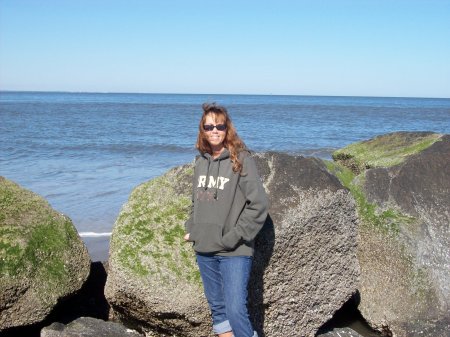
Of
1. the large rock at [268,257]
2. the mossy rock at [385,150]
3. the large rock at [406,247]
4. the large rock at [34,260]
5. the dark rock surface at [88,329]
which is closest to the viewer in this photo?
the large rock at [34,260]

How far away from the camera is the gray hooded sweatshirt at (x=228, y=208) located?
384 cm

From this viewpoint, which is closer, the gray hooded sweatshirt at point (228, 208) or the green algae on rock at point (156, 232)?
the gray hooded sweatshirt at point (228, 208)

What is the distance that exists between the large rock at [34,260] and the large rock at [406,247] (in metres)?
2.77

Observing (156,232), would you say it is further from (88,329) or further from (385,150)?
(385,150)

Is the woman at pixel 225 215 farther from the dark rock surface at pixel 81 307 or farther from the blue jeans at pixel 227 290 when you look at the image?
the dark rock surface at pixel 81 307

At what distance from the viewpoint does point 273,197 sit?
482 cm

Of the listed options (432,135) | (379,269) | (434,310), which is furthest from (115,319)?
(432,135)

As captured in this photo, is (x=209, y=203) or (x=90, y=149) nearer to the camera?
(x=209, y=203)

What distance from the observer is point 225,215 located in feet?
12.9

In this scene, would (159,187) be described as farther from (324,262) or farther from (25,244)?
(324,262)

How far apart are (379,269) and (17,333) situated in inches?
137

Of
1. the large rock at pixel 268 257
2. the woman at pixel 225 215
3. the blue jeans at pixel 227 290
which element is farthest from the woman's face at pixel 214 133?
the large rock at pixel 268 257

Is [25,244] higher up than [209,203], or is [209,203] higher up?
[209,203]

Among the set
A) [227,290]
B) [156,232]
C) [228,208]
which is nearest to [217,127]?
[228,208]
